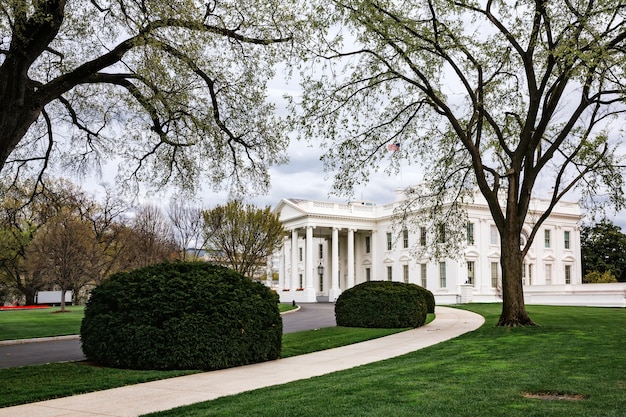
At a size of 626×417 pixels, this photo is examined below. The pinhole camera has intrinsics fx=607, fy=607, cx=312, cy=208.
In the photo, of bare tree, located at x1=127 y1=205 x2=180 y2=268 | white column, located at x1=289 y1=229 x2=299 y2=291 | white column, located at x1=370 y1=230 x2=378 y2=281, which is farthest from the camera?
white column, located at x1=289 y1=229 x2=299 y2=291

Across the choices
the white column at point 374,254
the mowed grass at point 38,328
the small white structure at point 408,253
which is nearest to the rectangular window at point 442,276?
the small white structure at point 408,253

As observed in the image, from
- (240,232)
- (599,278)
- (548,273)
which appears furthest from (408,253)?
(240,232)

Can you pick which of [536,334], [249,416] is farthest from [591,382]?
[536,334]

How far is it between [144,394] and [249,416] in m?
2.80

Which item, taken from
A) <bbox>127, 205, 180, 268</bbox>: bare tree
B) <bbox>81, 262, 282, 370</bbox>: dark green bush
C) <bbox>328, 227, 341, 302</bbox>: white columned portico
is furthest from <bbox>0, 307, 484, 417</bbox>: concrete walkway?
<bbox>328, 227, 341, 302</bbox>: white columned portico

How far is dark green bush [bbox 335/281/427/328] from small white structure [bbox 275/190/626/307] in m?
28.5

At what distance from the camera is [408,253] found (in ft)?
198

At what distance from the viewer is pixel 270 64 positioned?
592 inches

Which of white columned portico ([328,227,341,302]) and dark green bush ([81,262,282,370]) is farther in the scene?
white columned portico ([328,227,341,302])

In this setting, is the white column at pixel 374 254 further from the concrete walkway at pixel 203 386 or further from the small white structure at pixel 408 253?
the concrete walkway at pixel 203 386

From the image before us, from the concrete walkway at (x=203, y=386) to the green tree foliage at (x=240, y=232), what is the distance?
84.8 ft

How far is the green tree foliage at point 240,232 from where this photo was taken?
41.0m

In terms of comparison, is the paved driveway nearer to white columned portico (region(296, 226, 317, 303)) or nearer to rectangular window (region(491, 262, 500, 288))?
white columned portico (region(296, 226, 317, 303))

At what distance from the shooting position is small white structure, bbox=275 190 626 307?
5559 cm
